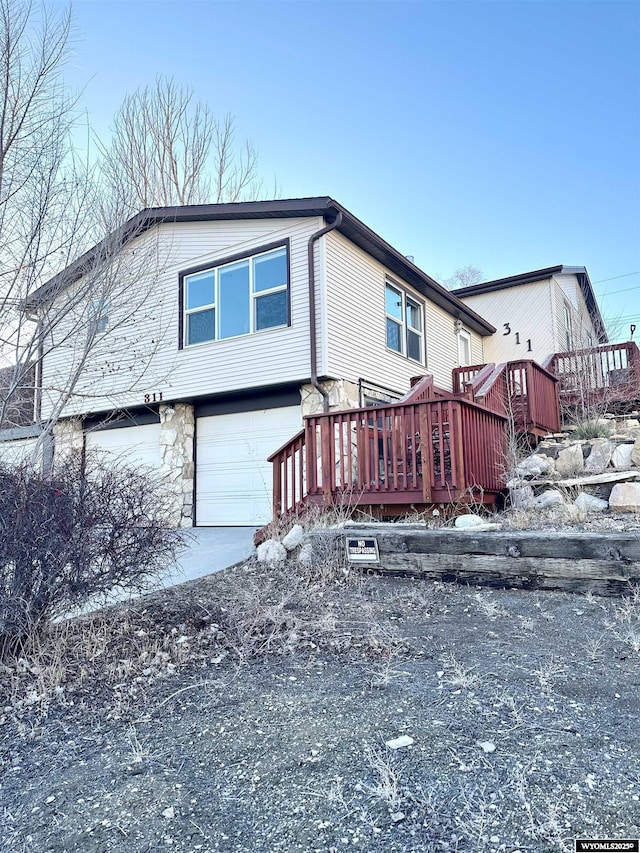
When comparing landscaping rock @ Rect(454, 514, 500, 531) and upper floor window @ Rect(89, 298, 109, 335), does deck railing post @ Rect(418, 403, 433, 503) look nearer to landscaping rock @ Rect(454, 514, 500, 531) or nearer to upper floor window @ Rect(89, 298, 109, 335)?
landscaping rock @ Rect(454, 514, 500, 531)

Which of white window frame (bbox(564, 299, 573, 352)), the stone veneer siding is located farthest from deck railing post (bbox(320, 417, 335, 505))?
white window frame (bbox(564, 299, 573, 352))

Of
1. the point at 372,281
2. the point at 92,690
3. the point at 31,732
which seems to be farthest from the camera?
the point at 372,281

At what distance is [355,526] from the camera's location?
5043mm

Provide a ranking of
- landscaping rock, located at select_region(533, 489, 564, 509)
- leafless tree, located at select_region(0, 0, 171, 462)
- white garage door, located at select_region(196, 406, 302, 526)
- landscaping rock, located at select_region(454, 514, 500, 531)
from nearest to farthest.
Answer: landscaping rock, located at select_region(454, 514, 500, 531) < leafless tree, located at select_region(0, 0, 171, 462) < landscaping rock, located at select_region(533, 489, 564, 509) < white garage door, located at select_region(196, 406, 302, 526)

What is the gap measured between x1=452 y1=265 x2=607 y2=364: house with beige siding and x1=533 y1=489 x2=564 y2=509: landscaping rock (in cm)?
787

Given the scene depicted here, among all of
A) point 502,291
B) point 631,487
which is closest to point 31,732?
point 631,487

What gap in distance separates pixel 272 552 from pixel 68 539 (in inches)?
99.2

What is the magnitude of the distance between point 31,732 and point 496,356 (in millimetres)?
13673

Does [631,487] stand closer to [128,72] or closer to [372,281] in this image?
[372,281]

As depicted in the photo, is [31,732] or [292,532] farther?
[292,532]

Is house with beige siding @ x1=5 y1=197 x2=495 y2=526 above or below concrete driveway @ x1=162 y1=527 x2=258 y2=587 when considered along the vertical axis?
above

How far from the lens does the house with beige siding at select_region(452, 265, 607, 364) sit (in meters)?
13.5

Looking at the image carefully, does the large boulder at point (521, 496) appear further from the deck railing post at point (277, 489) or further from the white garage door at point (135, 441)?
the white garage door at point (135, 441)

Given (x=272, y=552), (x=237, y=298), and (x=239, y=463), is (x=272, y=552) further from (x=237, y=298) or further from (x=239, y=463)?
(x=237, y=298)
